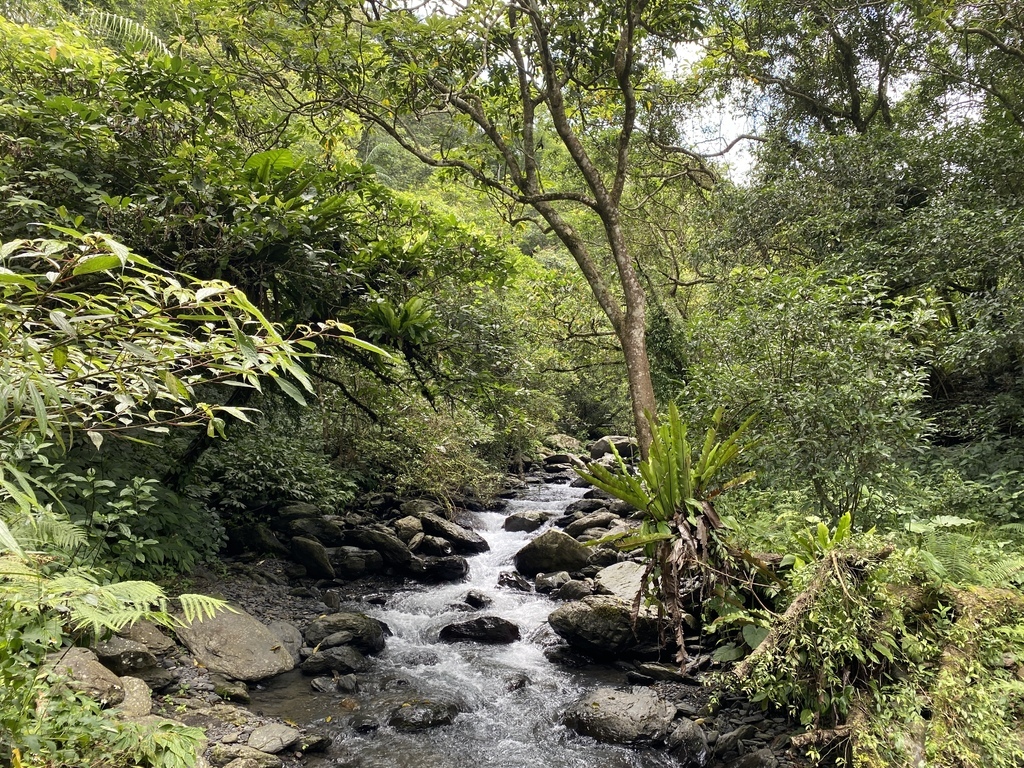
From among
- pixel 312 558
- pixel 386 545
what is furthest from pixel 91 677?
pixel 386 545

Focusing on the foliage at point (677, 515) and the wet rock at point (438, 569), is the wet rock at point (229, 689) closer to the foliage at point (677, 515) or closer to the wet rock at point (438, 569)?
the foliage at point (677, 515)

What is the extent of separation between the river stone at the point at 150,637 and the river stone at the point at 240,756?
4.13 ft

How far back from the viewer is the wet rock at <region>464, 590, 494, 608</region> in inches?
303

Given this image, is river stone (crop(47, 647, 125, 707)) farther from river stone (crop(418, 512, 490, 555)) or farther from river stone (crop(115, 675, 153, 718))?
river stone (crop(418, 512, 490, 555))

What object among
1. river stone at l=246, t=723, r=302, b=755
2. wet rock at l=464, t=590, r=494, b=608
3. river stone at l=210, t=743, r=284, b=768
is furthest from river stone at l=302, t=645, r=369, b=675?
wet rock at l=464, t=590, r=494, b=608

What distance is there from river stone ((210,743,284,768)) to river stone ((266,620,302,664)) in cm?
172

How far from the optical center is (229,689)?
4645mm

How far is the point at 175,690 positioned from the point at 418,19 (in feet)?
21.3

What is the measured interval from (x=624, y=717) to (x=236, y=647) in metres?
3.47

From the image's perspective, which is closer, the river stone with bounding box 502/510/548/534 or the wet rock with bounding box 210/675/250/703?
the wet rock with bounding box 210/675/250/703

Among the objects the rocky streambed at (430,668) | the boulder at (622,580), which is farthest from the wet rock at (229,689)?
the boulder at (622,580)

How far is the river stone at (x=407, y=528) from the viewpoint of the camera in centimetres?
932

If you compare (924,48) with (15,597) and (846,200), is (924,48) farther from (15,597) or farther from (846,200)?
(15,597)

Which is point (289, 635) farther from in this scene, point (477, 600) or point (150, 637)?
point (477, 600)
